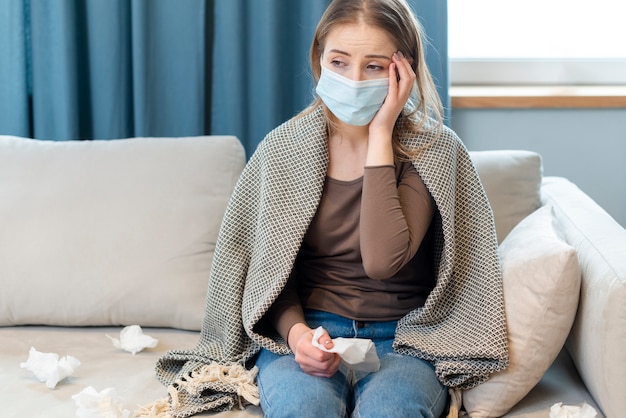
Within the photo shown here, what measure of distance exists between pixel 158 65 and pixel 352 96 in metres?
1.01

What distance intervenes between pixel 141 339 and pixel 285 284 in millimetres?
399

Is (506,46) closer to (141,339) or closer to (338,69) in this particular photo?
(338,69)

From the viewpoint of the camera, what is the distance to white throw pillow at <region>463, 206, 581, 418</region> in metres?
1.50

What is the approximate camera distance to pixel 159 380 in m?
1.72

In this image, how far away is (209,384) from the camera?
1.60 meters

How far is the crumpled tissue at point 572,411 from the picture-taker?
148 centimetres

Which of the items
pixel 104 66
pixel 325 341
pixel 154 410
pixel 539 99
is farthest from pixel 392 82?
pixel 104 66

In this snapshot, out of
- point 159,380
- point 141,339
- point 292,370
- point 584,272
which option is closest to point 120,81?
point 141,339

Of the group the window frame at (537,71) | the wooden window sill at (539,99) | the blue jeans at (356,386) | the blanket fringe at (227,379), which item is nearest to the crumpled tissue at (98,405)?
the blanket fringe at (227,379)

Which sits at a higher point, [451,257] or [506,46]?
[506,46]

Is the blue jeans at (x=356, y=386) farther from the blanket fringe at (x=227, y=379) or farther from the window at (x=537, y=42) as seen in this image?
the window at (x=537, y=42)

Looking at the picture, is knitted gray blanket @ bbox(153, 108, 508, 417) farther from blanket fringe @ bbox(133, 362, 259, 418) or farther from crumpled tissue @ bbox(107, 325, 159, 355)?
crumpled tissue @ bbox(107, 325, 159, 355)

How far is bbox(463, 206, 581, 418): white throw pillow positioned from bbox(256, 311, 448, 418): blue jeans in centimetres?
9

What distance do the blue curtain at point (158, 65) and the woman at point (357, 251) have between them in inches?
26.9
